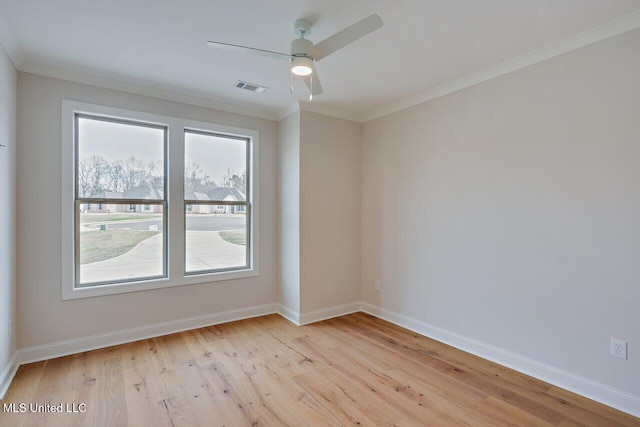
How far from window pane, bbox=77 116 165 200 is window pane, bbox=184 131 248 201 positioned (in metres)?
0.31

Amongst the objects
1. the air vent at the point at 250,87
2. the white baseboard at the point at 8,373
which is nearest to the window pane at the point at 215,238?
the air vent at the point at 250,87

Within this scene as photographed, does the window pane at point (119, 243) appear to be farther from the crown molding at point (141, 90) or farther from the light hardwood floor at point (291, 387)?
the crown molding at point (141, 90)

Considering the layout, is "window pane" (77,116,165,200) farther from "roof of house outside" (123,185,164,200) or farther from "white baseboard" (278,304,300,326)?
"white baseboard" (278,304,300,326)

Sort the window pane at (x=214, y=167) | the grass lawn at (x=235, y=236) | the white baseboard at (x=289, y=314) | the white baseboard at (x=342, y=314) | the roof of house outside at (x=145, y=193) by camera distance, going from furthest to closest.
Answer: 1. the grass lawn at (x=235, y=236)
2. the white baseboard at (x=289, y=314)
3. the window pane at (x=214, y=167)
4. the roof of house outside at (x=145, y=193)
5. the white baseboard at (x=342, y=314)

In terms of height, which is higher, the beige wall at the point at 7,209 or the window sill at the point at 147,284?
the beige wall at the point at 7,209

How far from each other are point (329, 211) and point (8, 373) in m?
3.28

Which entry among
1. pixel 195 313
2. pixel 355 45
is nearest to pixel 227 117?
pixel 355 45

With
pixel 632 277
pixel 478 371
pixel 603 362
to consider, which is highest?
pixel 632 277

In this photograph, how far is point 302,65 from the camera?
6.92 ft

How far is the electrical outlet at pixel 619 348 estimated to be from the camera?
2221 millimetres

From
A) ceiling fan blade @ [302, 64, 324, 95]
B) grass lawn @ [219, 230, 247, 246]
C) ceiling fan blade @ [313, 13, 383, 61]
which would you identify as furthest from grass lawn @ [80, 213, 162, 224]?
ceiling fan blade @ [313, 13, 383, 61]

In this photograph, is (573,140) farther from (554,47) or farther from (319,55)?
(319,55)

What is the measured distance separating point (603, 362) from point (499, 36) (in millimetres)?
2490

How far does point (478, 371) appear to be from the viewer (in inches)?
108
